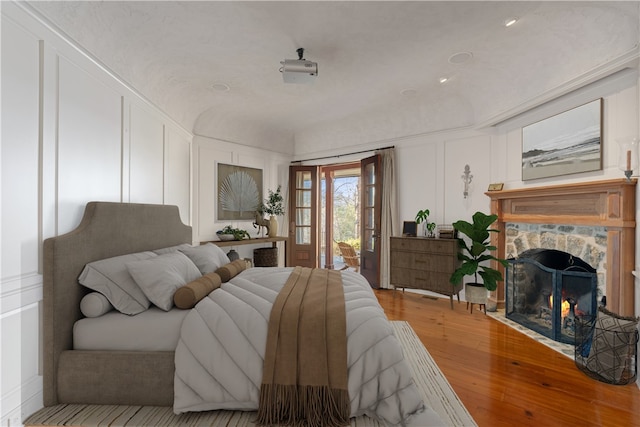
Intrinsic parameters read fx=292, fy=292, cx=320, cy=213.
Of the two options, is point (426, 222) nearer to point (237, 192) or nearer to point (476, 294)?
point (476, 294)

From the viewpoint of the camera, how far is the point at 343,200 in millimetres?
6520

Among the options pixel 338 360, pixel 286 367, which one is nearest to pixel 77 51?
pixel 286 367

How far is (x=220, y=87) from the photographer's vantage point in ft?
12.5

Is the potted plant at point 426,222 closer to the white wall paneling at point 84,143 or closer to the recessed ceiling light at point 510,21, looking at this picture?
the recessed ceiling light at point 510,21

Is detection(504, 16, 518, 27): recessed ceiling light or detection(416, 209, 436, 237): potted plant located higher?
detection(504, 16, 518, 27): recessed ceiling light

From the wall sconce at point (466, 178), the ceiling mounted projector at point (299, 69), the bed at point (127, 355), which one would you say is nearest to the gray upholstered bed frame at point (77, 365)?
the bed at point (127, 355)

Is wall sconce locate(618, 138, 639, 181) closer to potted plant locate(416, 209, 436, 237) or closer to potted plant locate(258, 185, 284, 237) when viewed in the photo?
potted plant locate(416, 209, 436, 237)

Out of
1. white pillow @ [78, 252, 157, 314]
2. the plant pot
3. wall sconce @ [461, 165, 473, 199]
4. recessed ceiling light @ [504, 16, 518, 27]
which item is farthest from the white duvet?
wall sconce @ [461, 165, 473, 199]

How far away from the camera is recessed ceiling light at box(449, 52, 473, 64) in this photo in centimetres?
307

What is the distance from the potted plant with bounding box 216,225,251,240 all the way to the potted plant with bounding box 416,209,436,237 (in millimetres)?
2763

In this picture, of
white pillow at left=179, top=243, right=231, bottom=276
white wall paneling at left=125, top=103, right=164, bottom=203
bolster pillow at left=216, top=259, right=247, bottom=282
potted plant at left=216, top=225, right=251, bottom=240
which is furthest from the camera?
potted plant at left=216, top=225, right=251, bottom=240

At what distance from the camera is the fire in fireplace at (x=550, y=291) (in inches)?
111

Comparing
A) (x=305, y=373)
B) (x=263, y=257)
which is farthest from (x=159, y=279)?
(x=263, y=257)

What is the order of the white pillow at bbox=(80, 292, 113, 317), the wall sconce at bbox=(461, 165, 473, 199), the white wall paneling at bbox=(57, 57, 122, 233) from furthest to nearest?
the wall sconce at bbox=(461, 165, 473, 199), the white wall paneling at bbox=(57, 57, 122, 233), the white pillow at bbox=(80, 292, 113, 317)
